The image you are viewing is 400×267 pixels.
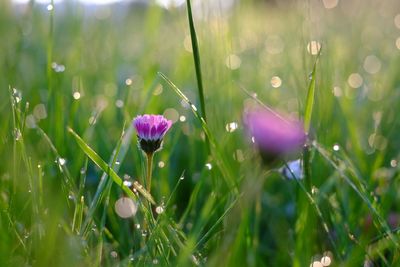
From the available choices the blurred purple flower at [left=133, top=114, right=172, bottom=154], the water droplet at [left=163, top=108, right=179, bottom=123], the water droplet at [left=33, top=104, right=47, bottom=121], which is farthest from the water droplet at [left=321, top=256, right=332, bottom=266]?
the water droplet at [left=163, top=108, right=179, bottom=123]

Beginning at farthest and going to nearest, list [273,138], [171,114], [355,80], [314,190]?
[355,80] < [171,114] < [314,190] < [273,138]

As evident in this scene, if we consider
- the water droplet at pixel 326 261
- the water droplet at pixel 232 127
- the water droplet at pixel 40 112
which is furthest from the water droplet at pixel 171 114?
the water droplet at pixel 326 261

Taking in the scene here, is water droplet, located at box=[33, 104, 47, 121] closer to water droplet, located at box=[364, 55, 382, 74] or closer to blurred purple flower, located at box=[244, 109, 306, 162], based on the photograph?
blurred purple flower, located at box=[244, 109, 306, 162]

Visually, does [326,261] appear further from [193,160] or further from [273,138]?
[193,160]

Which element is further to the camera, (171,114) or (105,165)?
(171,114)

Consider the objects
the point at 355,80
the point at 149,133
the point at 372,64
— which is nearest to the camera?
the point at 149,133

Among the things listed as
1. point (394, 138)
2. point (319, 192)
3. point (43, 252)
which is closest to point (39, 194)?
point (43, 252)

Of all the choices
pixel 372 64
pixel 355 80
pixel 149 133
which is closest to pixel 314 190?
pixel 149 133

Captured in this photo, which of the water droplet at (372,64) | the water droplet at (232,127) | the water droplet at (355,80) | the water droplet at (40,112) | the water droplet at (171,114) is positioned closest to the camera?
the water droplet at (232,127)

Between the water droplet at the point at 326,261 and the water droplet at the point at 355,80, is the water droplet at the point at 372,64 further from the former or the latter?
the water droplet at the point at 326,261
